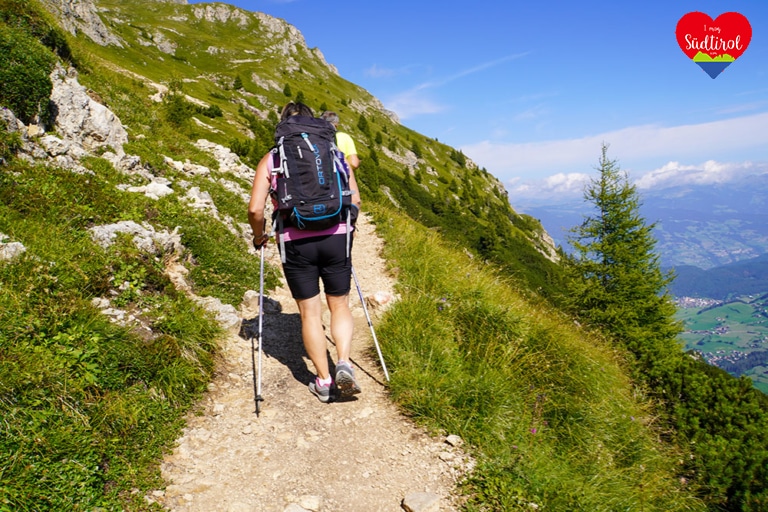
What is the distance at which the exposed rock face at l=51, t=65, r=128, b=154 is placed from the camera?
9.27 meters

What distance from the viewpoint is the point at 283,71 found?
11850 cm

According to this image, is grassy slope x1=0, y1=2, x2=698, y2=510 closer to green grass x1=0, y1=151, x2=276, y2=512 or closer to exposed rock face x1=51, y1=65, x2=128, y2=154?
green grass x1=0, y1=151, x2=276, y2=512

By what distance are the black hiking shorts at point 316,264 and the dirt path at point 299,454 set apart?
4.96ft

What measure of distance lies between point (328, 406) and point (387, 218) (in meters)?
10.5

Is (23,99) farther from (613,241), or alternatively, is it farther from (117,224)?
(613,241)

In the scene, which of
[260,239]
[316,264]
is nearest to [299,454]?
[316,264]

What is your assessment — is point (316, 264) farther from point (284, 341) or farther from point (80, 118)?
point (80, 118)

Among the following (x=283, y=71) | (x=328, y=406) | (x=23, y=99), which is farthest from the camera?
(x=283, y=71)

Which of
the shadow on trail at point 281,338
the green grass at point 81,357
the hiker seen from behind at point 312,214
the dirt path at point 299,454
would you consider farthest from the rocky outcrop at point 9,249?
the shadow on trail at point 281,338

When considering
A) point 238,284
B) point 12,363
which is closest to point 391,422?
point 12,363

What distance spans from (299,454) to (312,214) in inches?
101

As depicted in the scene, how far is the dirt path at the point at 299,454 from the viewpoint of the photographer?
12.2ft

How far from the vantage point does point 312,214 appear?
427 centimetres

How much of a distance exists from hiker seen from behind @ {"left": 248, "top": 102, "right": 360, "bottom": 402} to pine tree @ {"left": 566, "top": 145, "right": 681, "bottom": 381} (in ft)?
61.3
